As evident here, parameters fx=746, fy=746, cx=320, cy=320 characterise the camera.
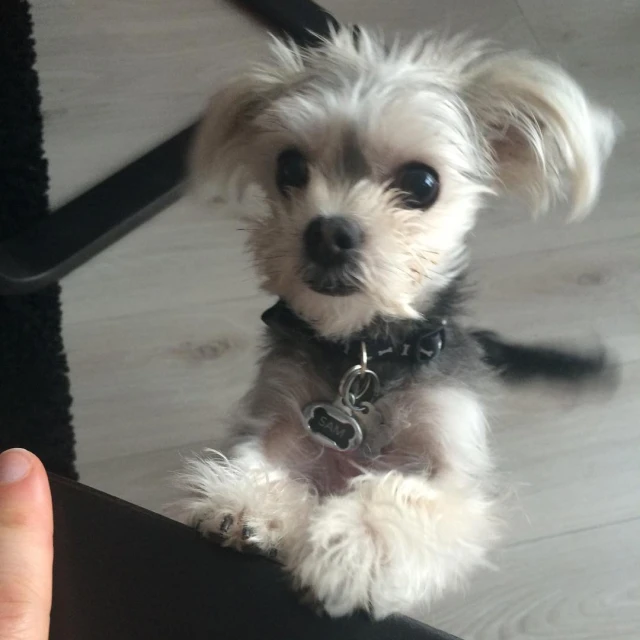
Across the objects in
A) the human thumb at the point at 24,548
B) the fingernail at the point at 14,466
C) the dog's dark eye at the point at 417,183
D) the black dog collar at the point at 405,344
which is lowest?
the black dog collar at the point at 405,344

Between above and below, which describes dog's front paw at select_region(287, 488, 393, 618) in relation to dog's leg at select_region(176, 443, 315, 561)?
Result: above

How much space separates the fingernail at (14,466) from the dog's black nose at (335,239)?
0.37 meters

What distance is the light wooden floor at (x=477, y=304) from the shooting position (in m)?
1.33

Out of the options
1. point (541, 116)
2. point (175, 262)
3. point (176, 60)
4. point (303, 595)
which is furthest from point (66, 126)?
point (303, 595)

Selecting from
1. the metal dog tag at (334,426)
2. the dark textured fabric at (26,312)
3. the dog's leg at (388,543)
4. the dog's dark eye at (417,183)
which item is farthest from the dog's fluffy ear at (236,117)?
the dark textured fabric at (26,312)

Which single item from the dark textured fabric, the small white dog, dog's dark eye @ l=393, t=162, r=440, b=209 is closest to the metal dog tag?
the small white dog

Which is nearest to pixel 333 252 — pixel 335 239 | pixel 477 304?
pixel 335 239

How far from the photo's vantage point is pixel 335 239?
0.83 meters

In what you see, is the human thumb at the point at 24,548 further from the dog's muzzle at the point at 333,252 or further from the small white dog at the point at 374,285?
the dog's muzzle at the point at 333,252

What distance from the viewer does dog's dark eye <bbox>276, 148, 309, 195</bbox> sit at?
0.94 meters

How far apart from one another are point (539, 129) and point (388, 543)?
0.52 m

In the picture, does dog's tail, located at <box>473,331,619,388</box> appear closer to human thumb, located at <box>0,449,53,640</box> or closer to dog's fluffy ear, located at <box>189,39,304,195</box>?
dog's fluffy ear, located at <box>189,39,304,195</box>

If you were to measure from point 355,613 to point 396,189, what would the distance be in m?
0.48

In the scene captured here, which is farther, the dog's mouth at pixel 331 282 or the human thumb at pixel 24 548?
the dog's mouth at pixel 331 282
